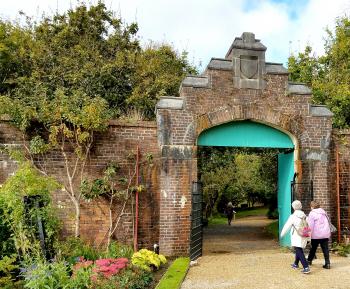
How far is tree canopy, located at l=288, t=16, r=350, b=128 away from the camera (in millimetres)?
16797

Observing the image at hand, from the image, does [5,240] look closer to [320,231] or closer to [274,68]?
[320,231]

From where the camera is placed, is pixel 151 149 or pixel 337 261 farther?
pixel 151 149

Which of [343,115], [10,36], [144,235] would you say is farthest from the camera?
[10,36]

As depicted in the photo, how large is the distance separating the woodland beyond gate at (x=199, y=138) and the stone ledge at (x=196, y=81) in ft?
0.09

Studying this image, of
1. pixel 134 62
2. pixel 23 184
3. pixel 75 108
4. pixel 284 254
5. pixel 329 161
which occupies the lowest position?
pixel 284 254

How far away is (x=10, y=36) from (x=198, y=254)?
1475cm

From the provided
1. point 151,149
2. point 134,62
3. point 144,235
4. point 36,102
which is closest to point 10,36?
point 134,62

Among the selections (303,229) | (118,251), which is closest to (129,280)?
(118,251)

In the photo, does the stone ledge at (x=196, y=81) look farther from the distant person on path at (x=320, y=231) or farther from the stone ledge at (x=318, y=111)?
the distant person on path at (x=320, y=231)

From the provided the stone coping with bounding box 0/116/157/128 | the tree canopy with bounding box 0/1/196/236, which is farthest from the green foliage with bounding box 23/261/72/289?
the stone coping with bounding box 0/116/157/128

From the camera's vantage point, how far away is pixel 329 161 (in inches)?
452

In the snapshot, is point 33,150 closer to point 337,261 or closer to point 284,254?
point 284,254

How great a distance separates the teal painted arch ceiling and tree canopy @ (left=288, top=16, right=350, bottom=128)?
612 cm

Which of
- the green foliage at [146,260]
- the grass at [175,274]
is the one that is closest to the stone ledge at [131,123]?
the green foliage at [146,260]
